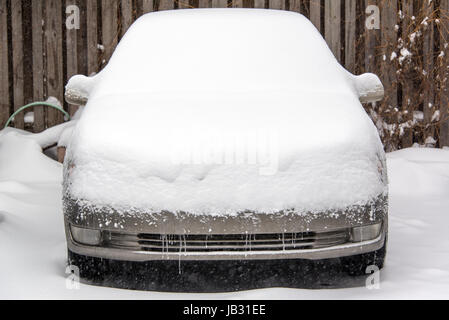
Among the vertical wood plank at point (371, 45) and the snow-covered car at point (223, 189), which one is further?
the vertical wood plank at point (371, 45)

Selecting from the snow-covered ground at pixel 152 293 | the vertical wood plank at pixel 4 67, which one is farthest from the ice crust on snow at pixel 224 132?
the vertical wood plank at pixel 4 67

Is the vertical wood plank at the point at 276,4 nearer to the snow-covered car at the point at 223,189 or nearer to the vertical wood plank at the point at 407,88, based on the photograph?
the vertical wood plank at the point at 407,88

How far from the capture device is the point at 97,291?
8.59 feet

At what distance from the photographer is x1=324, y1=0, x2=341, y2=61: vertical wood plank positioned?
21.3 feet

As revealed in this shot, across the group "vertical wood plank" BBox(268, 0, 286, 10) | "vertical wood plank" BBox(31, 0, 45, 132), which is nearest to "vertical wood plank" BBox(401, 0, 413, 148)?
"vertical wood plank" BBox(268, 0, 286, 10)

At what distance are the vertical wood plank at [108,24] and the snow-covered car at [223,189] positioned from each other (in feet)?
11.5

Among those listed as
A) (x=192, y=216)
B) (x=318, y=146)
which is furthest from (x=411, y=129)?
(x=192, y=216)

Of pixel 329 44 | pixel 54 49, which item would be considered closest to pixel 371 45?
pixel 329 44

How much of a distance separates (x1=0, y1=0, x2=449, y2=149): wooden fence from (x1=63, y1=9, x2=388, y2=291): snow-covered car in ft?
11.4

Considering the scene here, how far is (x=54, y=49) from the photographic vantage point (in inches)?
257

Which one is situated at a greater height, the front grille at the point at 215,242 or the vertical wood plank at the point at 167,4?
the vertical wood plank at the point at 167,4

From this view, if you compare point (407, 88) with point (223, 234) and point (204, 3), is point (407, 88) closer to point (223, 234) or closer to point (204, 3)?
point (204, 3)

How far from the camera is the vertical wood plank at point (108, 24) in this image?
653 cm

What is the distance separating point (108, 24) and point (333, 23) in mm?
2343
